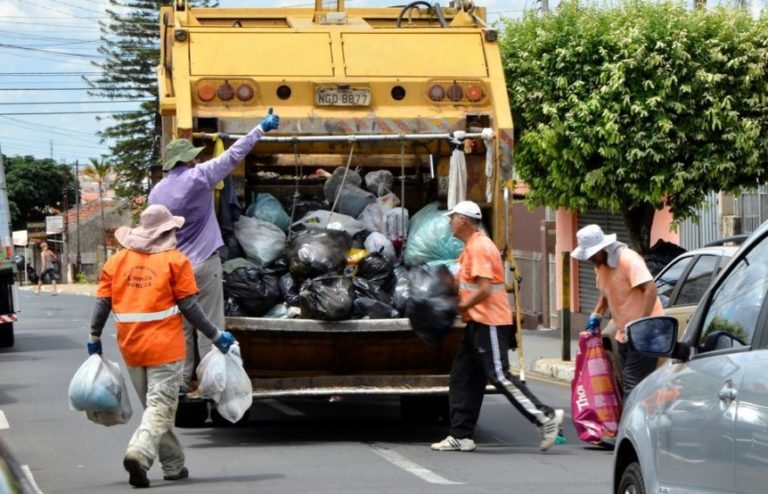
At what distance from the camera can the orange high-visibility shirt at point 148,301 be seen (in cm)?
886

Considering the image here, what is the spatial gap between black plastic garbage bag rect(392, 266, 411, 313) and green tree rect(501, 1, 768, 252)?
764cm

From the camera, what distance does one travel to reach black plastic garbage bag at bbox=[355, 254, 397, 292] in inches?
436

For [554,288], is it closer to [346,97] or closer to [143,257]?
[346,97]

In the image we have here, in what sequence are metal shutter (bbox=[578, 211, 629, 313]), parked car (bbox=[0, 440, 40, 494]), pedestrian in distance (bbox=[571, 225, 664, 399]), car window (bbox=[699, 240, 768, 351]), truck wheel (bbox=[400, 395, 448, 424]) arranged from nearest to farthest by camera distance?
parked car (bbox=[0, 440, 40, 494]) → car window (bbox=[699, 240, 768, 351]) → pedestrian in distance (bbox=[571, 225, 664, 399]) → truck wheel (bbox=[400, 395, 448, 424]) → metal shutter (bbox=[578, 211, 629, 313])

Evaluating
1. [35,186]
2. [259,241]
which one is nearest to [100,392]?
[259,241]

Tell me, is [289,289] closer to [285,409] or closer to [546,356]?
[285,409]

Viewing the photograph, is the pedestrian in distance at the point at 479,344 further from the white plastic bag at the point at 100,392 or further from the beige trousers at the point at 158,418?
the white plastic bag at the point at 100,392

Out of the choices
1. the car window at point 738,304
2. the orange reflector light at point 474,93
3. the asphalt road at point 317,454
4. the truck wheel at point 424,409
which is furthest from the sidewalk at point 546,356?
the car window at point 738,304

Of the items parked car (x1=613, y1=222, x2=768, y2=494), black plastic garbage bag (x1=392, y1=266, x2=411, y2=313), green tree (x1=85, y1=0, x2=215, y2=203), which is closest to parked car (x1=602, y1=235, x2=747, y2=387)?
black plastic garbage bag (x1=392, y1=266, x2=411, y2=313)

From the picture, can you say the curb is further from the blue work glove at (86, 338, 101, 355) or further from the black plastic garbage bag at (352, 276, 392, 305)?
the blue work glove at (86, 338, 101, 355)

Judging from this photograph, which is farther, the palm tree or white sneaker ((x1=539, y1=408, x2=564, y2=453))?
the palm tree

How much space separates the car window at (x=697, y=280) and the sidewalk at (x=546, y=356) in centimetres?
398

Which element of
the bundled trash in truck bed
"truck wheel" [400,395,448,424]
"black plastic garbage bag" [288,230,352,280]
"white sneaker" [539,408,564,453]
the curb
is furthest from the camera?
the curb

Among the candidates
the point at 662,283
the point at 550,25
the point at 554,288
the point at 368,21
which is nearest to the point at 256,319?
the point at 368,21
